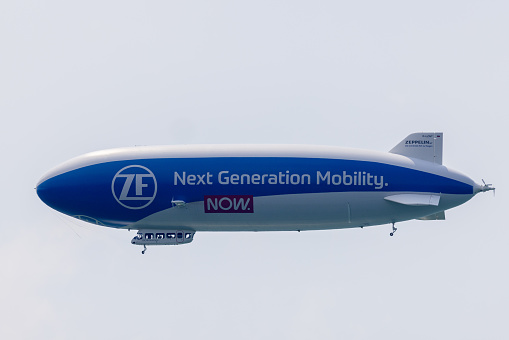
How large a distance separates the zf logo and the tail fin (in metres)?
12.3

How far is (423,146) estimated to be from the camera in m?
60.7

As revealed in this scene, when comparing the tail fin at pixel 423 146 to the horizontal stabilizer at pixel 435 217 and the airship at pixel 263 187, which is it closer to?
the airship at pixel 263 187

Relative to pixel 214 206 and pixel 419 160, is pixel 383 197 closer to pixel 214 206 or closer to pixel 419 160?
pixel 419 160

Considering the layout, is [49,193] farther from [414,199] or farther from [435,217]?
[435,217]

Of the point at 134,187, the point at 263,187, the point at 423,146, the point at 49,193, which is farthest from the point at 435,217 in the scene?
the point at 49,193

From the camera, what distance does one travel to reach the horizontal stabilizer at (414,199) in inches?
2295

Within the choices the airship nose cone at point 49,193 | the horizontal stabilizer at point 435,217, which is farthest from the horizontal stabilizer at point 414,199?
the airship nose cone at point 49,193

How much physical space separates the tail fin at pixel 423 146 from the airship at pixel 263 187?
0.16 feet

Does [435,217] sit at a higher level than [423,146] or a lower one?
lower

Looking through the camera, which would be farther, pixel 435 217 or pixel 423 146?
pixel 435 217

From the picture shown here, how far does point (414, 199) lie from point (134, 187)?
44.8 ft

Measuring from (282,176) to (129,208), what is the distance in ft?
25.8

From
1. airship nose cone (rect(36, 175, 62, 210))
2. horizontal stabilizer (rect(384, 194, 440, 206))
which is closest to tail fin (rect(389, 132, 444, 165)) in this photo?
horizontal stabilizer (rect(384, 194, 440, 206))

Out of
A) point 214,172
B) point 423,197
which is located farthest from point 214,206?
point 423,197
